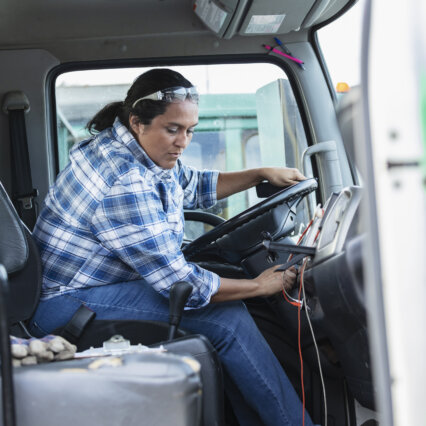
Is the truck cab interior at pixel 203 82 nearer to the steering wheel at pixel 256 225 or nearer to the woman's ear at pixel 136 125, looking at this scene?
the steering wheel at pixel 256 225

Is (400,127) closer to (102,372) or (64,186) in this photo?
(102,372)

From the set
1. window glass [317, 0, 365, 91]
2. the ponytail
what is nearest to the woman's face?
the ponytail

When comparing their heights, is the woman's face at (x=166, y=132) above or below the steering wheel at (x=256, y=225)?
above

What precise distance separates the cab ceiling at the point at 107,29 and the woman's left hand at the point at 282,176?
0.54 metres

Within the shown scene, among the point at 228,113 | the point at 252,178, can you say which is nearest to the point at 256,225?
the point at 252,178

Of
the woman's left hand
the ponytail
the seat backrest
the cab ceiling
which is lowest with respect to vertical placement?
the seat backrest

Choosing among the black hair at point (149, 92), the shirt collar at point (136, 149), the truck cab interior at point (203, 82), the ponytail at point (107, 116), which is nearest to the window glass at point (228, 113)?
the truck cab interior at point (203, 82)

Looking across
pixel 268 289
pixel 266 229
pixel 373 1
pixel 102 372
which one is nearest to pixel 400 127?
pixel 373 1

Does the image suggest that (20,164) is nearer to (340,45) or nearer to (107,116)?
(107,116)

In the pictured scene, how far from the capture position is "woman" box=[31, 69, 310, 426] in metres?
1.77

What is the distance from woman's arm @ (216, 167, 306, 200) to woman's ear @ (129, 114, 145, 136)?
0.53 m

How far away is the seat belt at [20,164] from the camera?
98.9 inches

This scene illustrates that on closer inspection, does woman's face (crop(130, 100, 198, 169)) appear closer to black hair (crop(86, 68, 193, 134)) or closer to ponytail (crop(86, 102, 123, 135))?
black hair (crop(86, 68, 193, 134))

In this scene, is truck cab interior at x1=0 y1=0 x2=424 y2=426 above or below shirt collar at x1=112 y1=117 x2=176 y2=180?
above
